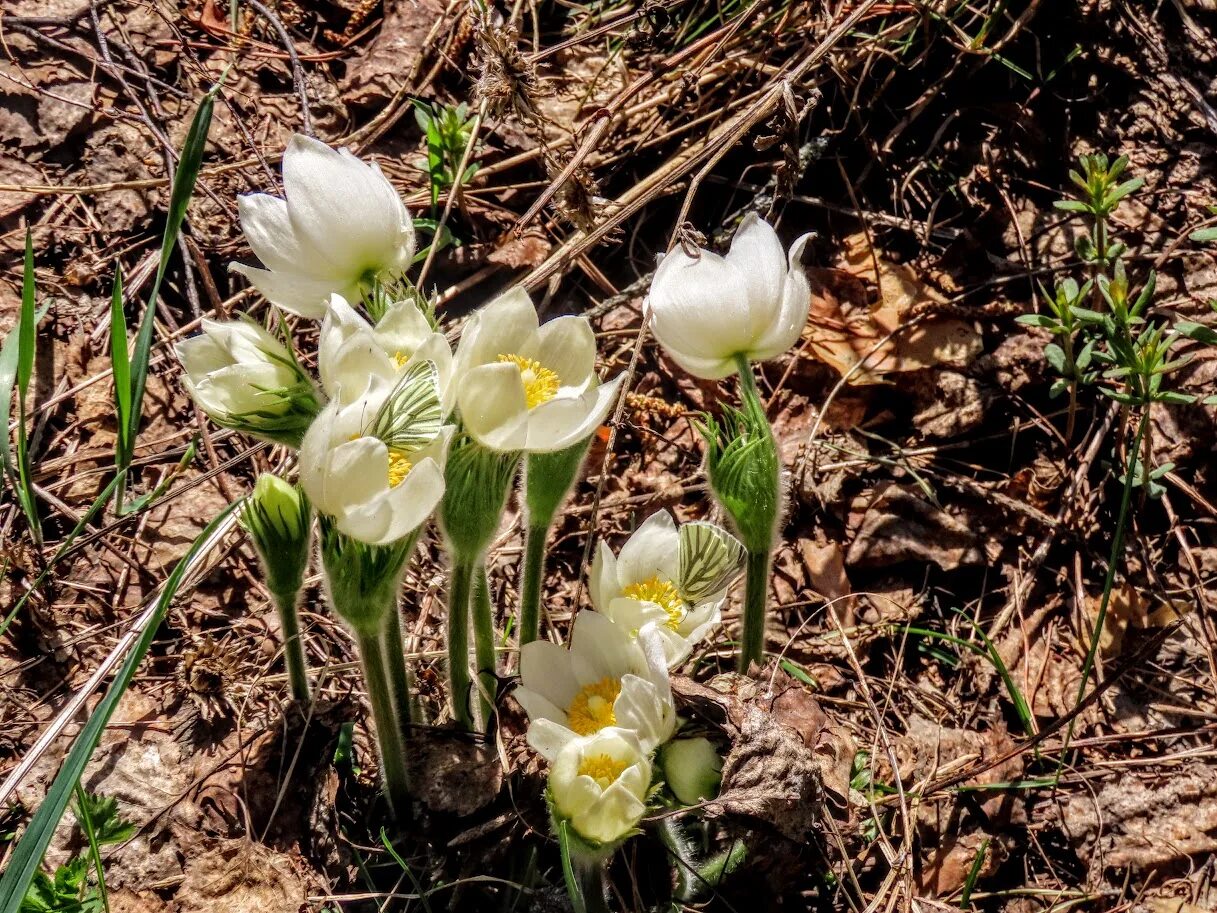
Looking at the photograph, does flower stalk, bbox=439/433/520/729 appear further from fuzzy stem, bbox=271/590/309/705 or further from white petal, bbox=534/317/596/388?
fuzzy stem, bbox=271/590/309/705

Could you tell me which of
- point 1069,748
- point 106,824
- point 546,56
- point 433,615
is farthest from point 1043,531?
point 106,824

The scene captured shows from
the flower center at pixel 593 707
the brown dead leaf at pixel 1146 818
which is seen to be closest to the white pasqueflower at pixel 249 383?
the flower center at pixel 593 707

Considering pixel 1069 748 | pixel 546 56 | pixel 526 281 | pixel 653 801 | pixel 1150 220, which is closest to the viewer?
pixel 653 801

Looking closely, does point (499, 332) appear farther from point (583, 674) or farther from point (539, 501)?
point (583, 674)

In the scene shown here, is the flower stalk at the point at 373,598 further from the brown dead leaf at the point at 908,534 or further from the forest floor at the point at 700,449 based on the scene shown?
the brown dead leaf at the point at 908,534

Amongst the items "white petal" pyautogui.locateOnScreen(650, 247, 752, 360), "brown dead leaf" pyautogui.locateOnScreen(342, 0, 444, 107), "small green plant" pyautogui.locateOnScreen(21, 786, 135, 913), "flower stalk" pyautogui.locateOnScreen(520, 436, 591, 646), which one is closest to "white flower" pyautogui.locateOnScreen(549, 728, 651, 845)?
"flower stalk" pyautogui.locateOnScreen(520, 436, 591, 646)

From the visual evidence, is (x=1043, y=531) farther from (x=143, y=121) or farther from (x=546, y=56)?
(x=143, y=121)
